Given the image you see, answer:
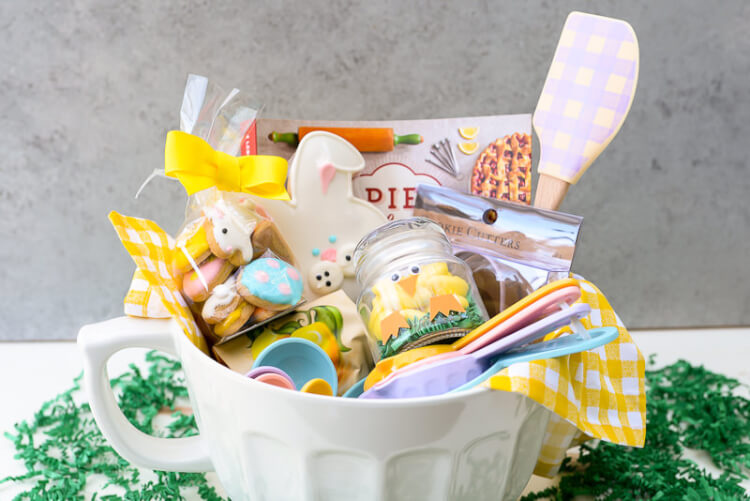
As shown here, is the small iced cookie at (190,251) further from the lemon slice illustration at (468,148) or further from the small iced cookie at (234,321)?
the lemon slice illustration at (468,148)

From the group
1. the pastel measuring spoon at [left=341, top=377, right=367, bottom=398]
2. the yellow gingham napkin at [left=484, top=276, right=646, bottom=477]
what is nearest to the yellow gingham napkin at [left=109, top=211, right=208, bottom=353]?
the pastel measuring spoon at [left=341, top=377, right=367, bottom=398]

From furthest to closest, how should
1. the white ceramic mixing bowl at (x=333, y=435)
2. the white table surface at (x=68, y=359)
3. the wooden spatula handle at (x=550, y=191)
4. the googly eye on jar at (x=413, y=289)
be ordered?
the white table surface at (x=68, y=359)
the wooden spatula handle at (x=550, y=191)
the googly eye on jar at (x=413, y=289)
the white ceramic mixing bowl at (x=333, y=435)

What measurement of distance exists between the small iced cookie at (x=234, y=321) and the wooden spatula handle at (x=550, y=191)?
296mm

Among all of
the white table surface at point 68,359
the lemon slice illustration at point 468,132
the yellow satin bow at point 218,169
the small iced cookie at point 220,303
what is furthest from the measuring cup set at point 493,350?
the white table surface at point 68,359

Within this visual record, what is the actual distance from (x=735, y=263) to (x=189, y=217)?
79 centimetres

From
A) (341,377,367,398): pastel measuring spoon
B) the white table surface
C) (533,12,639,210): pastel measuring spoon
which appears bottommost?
the white table surface

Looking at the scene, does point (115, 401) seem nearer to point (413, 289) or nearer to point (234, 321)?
point (234, 321)

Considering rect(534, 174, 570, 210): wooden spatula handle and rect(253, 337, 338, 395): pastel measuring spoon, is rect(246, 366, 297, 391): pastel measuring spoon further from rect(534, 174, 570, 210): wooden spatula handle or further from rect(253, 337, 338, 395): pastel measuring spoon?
rect(534, 174, 570, 210): wooden spatula handle

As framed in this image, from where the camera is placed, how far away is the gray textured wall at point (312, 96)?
0.84m

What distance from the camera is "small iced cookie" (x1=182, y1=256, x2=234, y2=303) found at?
23.4 inches

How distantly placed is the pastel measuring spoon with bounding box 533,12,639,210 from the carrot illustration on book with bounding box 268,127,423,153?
6.1 inches

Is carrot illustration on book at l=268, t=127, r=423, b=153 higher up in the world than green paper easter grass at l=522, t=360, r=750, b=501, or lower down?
higher up

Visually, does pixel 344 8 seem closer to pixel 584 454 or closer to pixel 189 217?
pixel 189 217

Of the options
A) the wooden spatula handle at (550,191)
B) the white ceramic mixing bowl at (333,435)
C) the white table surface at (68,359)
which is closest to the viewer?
the white ceramic mixing bowl at (333,435)
